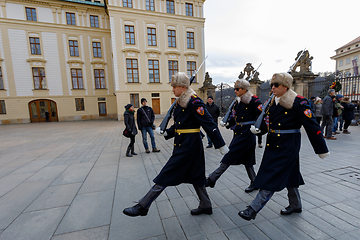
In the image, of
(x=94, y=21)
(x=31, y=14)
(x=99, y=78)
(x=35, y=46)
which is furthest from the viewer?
(x=99, y=78)

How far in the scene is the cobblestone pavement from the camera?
226 centimetres

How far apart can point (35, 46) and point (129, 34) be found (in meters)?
12.0

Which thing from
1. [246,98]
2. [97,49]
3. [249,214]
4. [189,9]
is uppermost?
[189,9]

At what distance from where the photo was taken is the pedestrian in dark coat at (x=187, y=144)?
235cm

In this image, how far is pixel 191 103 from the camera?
2.45 metres

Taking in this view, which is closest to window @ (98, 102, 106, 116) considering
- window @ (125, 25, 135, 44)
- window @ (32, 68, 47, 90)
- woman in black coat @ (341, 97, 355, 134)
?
window @ (32, 68, 47, 90)

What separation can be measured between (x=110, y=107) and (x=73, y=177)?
73.9 ft

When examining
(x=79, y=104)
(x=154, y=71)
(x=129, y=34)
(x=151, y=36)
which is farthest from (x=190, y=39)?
(x=79, y=104)

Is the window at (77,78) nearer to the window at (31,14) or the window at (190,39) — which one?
the window at (31,14)

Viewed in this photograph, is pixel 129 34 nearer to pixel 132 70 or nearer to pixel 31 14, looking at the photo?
pixel 132 70

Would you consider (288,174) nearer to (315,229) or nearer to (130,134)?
(315,229)

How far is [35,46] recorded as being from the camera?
70.7 feet

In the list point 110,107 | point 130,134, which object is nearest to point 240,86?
point 130,134

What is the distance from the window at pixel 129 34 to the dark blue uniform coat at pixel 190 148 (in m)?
21.4
